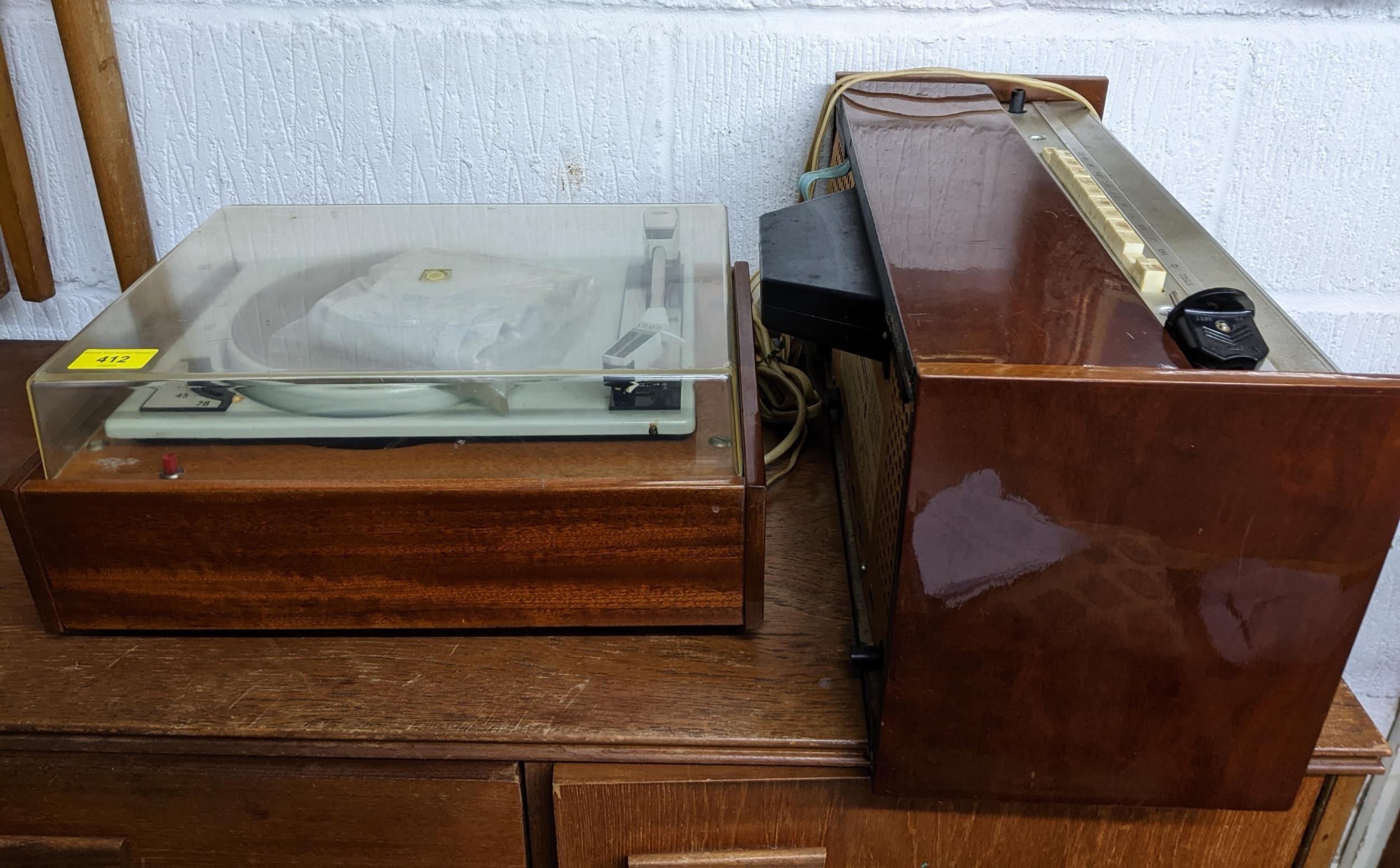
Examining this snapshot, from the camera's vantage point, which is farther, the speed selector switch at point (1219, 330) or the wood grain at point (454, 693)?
the wood grain at point (454, 693)

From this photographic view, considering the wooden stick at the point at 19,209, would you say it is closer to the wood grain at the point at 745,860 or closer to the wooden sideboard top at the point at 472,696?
the wooden sideboard top at the point at 472,696

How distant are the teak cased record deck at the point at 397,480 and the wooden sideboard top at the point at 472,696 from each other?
0.8 inches

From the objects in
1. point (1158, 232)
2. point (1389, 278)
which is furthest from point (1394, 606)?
point (1158, 232)

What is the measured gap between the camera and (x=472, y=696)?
669mm

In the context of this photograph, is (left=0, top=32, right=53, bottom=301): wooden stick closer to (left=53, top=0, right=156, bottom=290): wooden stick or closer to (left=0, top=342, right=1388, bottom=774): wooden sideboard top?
(left=53, top=0, right=156, bottom=290): wooden stick

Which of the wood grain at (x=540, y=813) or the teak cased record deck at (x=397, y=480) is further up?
the teak cased record deck at (x=397, y=480)

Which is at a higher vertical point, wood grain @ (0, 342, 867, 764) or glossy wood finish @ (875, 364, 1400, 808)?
glossy wood finish @ (875, 364, 1400, 808)

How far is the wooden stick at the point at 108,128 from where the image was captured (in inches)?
38.6

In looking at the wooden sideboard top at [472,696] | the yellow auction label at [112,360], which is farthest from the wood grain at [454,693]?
the yellow auction label at [112,360]

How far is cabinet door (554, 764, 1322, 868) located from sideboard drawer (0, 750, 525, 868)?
2.3 inches

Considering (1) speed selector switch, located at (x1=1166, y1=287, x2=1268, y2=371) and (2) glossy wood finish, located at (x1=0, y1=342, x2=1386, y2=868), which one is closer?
(1) speed selector switch, located at (x1=1166, y1=287, x2=1268, y2=371)

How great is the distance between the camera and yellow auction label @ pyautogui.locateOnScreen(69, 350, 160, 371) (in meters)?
0.70

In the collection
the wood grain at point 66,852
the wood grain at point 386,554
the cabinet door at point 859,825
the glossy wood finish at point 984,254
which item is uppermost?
the glossy wood finish at point 984,254

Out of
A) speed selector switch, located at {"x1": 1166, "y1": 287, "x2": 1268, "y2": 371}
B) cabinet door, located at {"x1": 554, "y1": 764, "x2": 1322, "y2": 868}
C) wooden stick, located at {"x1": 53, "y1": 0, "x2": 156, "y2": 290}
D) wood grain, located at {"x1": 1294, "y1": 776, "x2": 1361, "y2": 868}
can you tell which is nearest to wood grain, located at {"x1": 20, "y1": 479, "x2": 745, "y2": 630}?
cabinet door, located at {"x1": 554, "y1": 764, "x2": 1322, "y2": 868}
